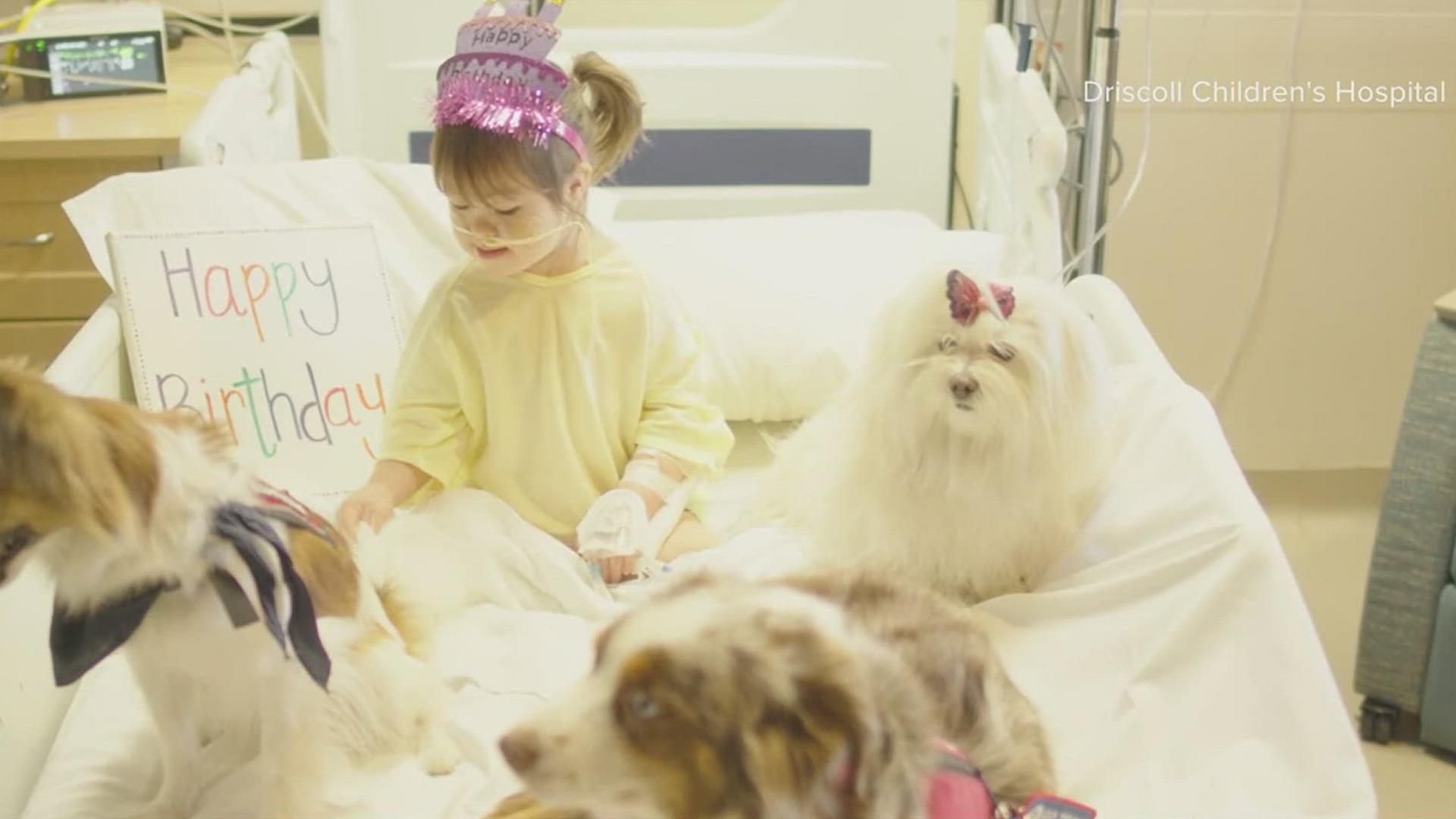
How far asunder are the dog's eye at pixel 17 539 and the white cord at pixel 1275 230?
2579mm

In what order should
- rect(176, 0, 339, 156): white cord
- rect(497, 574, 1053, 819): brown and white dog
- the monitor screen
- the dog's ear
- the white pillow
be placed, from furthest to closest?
1. rect(176, 0, 339, 156): white cord
2. the monitor screen
3. the white pillow
4. the dog's ear
5. rect(497, 574, 1053, 819): brown and white dog

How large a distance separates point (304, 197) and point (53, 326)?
59 cm

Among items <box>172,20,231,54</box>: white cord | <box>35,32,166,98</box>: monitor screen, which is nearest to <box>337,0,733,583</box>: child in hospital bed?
<box>35,32,166,98</box>: monitor screen

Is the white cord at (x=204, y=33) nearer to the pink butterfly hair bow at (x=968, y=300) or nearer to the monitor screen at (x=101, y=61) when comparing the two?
the monitor screen at (x=101, y=61)

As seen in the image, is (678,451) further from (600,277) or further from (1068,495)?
(1068,495)

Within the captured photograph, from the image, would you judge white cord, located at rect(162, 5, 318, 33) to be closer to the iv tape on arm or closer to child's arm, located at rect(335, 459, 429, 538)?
child's arm, located at rect(335, 459, 429, 538)

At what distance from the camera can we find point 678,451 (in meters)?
1.80

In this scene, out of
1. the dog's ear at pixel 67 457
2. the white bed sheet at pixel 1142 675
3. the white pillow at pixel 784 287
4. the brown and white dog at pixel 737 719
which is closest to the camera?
the brown and white dog at pixel 737 719

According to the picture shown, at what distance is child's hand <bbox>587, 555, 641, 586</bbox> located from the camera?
1.69m

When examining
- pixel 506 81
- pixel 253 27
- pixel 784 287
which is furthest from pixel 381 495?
pixel 253 27

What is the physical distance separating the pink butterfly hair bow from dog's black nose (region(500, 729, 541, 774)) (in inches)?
29.7

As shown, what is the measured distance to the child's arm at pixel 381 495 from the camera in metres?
1.64

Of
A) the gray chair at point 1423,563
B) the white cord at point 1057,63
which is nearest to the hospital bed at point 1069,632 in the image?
the white cord at point 1057,63

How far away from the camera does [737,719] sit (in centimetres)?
87
